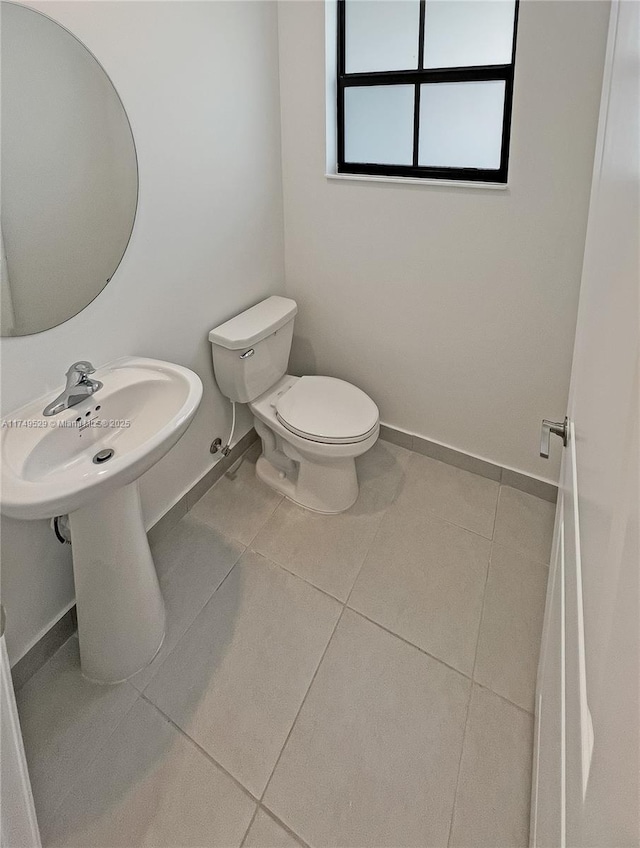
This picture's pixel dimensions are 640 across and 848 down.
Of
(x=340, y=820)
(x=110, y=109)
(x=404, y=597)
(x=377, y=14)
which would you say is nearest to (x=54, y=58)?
(x=110, y=109)

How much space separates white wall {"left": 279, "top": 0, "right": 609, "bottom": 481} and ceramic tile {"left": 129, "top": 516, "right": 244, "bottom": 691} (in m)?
0.93

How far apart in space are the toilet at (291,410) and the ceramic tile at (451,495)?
0.89 feet

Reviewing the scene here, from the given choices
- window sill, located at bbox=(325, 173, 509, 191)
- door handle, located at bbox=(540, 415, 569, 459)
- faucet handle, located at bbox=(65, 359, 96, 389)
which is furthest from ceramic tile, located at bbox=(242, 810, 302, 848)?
window sill, located at bbox=(325, 173, 509, 191)

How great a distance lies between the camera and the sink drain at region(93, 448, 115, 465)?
54.8 inches

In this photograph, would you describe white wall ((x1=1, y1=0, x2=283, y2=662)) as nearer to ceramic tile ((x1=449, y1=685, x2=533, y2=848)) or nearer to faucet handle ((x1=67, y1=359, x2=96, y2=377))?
faucet handle ((x1=67, y1=359, x2=96, y2=377))

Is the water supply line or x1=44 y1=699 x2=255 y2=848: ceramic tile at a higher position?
the water supply line

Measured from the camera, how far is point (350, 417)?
1.99 meters

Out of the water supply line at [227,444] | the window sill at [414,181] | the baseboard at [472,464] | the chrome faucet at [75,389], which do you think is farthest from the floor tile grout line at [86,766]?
the window sill at [414,181]

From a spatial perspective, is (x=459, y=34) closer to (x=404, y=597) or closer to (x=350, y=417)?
(x=350, y=417)

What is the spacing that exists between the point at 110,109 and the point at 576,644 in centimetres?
158

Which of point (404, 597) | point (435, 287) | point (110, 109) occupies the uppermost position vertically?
point (110, 109)

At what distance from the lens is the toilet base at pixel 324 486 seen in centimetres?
→ 202

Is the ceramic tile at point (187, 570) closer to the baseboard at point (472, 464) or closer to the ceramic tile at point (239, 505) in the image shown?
Result: the ceramic tile at point (239, 505)

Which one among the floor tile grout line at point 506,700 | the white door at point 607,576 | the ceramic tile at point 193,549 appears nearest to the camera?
the white door at point 607,576
